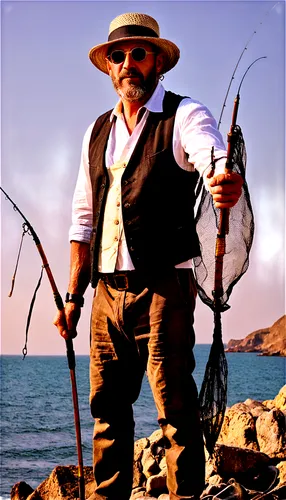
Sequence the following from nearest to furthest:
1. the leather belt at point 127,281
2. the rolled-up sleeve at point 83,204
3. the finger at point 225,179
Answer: the finger at point 225,179 < the leather belt at point 127,281 < the rolled-up sleeve at point 83,204

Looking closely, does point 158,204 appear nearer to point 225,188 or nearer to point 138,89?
point 225,188

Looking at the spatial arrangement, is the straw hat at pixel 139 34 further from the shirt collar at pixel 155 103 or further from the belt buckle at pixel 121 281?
the belt buckle at pixel 121 281

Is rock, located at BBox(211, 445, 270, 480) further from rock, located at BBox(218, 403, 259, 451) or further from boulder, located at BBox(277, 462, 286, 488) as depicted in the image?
rock, located at BBox(218, 403, 259, 451)

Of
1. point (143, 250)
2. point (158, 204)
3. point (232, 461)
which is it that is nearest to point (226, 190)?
point (158, 204)

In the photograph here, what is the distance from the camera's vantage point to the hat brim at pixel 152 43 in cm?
457

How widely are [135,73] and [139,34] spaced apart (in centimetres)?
26

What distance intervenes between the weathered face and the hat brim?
4cm

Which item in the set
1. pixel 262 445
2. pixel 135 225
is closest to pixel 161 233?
pixel 135 225

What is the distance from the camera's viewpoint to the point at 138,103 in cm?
459

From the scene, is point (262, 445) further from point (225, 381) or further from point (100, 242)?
point (100, 242)

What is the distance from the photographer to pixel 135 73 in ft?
14.9

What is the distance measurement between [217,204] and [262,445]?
4043 mm

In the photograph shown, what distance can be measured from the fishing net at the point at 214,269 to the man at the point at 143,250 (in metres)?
0.36

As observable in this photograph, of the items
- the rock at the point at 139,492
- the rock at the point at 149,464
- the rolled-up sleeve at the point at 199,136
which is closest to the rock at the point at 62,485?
the rock at the point at 139,492
